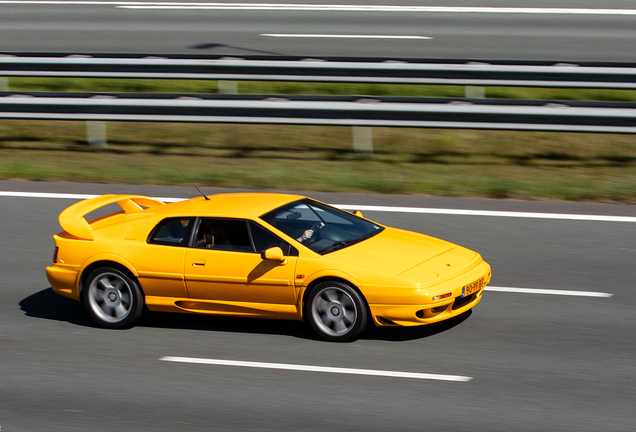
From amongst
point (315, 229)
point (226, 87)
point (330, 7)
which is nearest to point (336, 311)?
point (315, 229)

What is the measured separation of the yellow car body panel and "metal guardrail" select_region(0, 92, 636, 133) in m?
4.59

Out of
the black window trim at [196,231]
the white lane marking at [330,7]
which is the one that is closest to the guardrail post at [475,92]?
the white lane marking at [330,7]

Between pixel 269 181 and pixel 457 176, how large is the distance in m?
2.76

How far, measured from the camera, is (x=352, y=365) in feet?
21.5

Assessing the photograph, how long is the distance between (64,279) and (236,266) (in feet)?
5.77

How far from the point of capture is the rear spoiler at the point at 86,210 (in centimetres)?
775

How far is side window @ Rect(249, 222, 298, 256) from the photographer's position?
7.14 metres

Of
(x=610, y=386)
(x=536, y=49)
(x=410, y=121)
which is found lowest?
(x=610, y=386)

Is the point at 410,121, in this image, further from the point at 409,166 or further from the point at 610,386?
the point at 610,386

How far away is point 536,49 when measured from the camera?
55.3ft

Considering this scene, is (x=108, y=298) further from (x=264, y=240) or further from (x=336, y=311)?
(x=336, y=311)

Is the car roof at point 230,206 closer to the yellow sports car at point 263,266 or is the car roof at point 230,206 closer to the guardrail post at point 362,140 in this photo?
the yellow sports car at point 263,266

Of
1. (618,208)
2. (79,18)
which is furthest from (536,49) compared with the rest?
(79,18)

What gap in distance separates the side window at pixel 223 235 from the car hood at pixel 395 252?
2.75 ft
